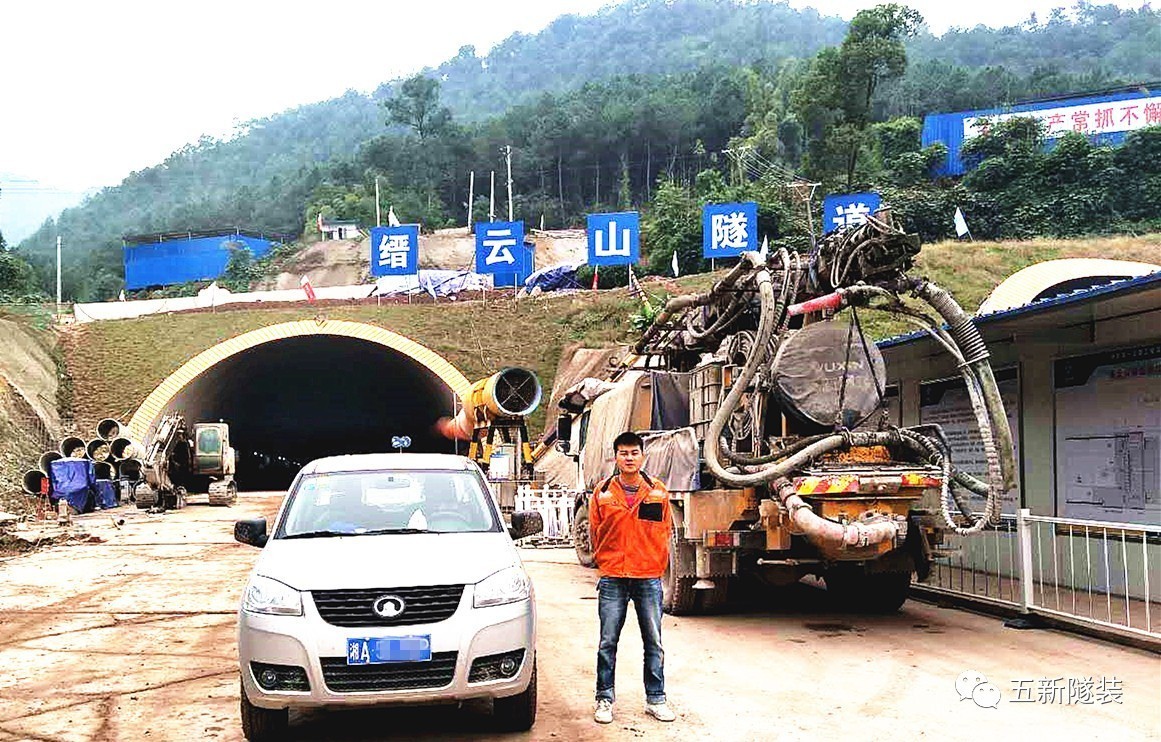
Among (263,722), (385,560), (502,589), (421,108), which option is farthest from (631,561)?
(421,108)

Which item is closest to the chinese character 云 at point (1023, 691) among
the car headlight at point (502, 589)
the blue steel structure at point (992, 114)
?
the car headlight at point (502, 589)

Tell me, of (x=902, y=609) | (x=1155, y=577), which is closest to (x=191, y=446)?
(x=902, y=609)

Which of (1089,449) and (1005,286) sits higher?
(1005,286)

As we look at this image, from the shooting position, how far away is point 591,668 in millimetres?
7602

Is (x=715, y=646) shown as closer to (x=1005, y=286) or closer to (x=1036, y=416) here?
(x=1036, y=416)

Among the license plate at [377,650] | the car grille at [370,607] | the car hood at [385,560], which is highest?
the car hood at [385,560]

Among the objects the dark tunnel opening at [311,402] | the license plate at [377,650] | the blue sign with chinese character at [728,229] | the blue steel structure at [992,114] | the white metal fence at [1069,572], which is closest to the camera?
the license plate at [377,650]

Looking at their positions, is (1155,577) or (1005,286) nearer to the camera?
(1155,577)

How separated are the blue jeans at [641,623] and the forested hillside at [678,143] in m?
38.9

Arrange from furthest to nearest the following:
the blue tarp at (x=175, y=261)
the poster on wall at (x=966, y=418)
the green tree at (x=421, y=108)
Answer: the green tree at (x=421, y=108)
the blue tarp at (x=175, y=261)
the poster on wall at (x=966, y=418)

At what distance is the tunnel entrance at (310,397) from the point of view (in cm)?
2950

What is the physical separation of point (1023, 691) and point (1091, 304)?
393cm

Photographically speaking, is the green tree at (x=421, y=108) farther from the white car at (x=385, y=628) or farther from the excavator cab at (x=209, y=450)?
the white car at (x=385, y=628)

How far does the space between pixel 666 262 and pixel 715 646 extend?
37.8m
